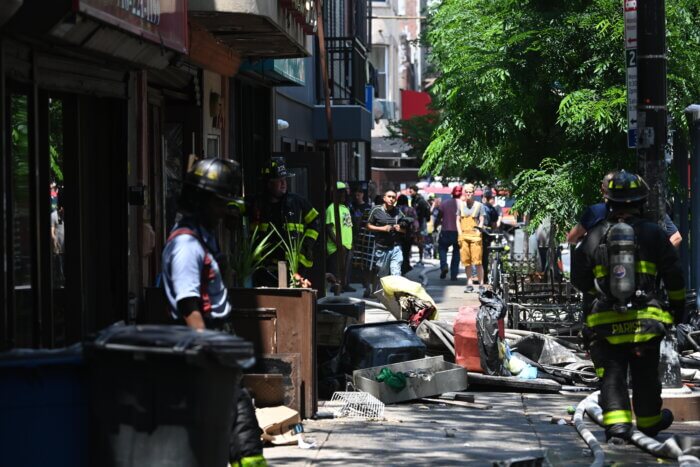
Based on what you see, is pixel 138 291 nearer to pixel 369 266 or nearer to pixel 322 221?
pixel 322 221

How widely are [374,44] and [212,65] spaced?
A: 42071 mm

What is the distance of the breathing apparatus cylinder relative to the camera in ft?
28.6

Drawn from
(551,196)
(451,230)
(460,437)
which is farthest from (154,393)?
(451,230)

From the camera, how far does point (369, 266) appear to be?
864 inches

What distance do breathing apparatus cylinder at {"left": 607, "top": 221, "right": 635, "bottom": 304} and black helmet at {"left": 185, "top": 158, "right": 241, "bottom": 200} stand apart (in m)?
2.77

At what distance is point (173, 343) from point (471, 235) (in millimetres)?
18686

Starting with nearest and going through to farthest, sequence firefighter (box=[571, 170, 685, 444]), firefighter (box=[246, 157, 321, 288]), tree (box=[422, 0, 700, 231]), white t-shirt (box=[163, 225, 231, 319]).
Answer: white t-shirt (box=[163, 225, 231, 319]) → firefighter (box=[571, 170, 685, 444]) → firefighter (box=[246, 157, 321, 288]) → tree (box=[422, 0, 700, 231])

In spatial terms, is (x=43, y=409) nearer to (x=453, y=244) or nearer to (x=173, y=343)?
(x=173, y=343)

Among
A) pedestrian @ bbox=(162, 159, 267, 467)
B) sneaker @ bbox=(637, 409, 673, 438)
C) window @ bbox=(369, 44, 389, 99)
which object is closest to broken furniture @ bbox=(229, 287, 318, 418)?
sneaker @ bbox=(637, 409, 673, 438)

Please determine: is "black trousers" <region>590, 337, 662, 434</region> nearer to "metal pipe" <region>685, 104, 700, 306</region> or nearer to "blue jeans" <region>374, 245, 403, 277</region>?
"metal pipe" <region>685, 104, 700, 306</region>

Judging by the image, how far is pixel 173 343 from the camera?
19.3 feet

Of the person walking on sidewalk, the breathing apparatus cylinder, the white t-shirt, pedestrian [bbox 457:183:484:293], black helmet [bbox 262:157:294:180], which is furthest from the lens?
the person walking on sidewalk

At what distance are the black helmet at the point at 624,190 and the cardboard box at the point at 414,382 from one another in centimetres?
260

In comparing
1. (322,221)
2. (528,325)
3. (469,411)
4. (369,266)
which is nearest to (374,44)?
(369,266)
